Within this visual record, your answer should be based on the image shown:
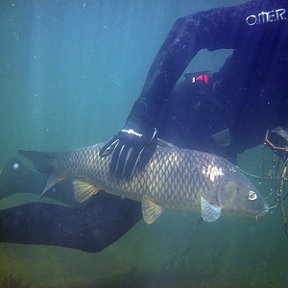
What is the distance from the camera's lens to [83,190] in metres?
3.90

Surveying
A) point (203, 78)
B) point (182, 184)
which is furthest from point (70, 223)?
point (203, 78)

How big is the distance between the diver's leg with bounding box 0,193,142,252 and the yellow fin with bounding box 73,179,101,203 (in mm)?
157

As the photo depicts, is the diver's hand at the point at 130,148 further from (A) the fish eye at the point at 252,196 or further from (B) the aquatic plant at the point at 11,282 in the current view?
(B) the aquatic plant at the point at 11,282

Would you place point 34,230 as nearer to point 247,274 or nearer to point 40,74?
point 247,274

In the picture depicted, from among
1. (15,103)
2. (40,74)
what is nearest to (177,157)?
(40,74)

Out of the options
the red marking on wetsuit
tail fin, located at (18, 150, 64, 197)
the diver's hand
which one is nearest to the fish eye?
the diver's hand

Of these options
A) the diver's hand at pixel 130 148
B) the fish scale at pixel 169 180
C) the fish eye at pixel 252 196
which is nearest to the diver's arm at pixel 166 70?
the diver's hand at pixel 130 148

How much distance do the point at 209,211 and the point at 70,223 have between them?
1709 millimetres

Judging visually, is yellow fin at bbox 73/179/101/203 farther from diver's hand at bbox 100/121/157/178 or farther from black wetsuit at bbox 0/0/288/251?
diver's hand at bbox 100/121/157/178

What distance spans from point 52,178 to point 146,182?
1478 millimetres

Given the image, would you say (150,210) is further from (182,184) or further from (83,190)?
(83,190)

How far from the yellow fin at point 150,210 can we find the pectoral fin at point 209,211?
586 mm

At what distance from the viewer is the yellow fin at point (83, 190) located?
12.8 ft

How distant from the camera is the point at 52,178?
4.24 m
